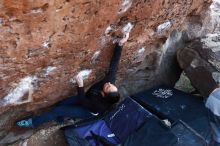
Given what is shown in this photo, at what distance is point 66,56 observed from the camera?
124 inches

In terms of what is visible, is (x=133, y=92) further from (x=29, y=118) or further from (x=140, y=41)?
(x=29, y=118)

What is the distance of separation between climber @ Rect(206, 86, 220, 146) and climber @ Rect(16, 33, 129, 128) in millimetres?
791

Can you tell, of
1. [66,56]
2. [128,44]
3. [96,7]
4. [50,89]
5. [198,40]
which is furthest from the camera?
[198,40]

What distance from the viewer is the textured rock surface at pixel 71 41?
8.64 ft

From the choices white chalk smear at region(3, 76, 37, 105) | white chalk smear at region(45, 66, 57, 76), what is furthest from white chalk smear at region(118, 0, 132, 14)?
white chalk smear at region(3, 76, 37, 105)

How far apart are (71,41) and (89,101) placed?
2.51 ft

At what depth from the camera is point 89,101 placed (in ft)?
11.8

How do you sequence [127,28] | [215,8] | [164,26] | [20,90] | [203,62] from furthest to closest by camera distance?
1. [215,8]
2. [203,62]
3. [164,26]
4. [127,28]
5. [20,90]

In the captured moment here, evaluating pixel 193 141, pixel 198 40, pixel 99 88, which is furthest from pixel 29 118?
pixel 198 40

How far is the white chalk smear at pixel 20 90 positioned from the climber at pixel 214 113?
1.39 meters

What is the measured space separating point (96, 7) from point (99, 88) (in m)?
1.00

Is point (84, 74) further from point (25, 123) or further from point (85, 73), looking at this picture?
point (25, 123)

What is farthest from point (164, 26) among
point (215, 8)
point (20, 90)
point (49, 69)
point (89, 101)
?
point (20, 90)

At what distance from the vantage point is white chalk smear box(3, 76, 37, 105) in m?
3.10
